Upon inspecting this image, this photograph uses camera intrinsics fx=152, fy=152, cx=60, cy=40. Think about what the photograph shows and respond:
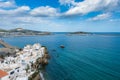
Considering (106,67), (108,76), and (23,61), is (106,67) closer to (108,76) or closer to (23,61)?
(108,76)

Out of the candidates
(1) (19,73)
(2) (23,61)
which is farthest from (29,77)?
(2) (23,61)

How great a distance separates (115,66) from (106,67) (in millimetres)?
3206

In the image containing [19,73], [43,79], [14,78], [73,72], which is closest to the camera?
[14,78]

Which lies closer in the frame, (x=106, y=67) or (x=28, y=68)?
(x=28, y=68)

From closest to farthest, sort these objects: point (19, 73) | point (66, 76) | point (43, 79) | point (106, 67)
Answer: point (19, 73)
point (43, 79)
point (66, 76)
point (106, 67)

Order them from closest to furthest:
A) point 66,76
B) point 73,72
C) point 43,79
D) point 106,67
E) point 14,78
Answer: point 14,78, point 43,79, point 66,76, point 73,72, point 106,67

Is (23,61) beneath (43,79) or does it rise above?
above

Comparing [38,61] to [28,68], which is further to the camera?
[38,61]

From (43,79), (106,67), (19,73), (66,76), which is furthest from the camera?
(106,67)

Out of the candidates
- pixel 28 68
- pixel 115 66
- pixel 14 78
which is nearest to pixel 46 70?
pixel 28 68

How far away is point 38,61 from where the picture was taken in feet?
164

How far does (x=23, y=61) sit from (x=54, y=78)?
1085 cm

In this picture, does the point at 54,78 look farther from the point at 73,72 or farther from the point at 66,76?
the point at 73,72

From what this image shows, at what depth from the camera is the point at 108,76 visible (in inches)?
1534
